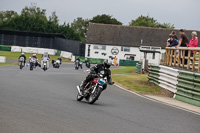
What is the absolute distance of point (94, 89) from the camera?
12352mm

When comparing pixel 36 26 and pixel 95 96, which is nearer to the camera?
pixel 95 96

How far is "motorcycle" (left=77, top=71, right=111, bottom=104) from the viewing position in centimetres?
1212

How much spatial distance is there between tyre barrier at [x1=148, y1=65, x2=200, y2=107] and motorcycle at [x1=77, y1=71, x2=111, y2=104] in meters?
4.42

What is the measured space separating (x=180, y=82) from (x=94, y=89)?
597 centimetres

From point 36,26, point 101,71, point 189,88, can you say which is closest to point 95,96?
point 101,71

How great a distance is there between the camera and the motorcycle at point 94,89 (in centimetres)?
1212

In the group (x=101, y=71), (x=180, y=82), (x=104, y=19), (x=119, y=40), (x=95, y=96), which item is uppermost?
(x=104, y=19)

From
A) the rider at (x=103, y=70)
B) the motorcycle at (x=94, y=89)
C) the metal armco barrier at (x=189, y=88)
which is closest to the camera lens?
the motorcycle at (x=94, y=89)

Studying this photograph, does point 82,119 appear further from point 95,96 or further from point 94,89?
point 94,89

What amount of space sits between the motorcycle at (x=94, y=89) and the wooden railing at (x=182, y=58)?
18.0 ft

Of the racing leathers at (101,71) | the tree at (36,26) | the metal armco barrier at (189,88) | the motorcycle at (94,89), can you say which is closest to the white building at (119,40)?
the tree at (36,26)

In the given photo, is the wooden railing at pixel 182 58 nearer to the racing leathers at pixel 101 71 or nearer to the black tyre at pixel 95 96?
the racing leathers at pixel 101 71

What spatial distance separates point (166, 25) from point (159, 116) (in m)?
131

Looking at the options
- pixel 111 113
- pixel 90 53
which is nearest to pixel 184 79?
pixel 111 113
